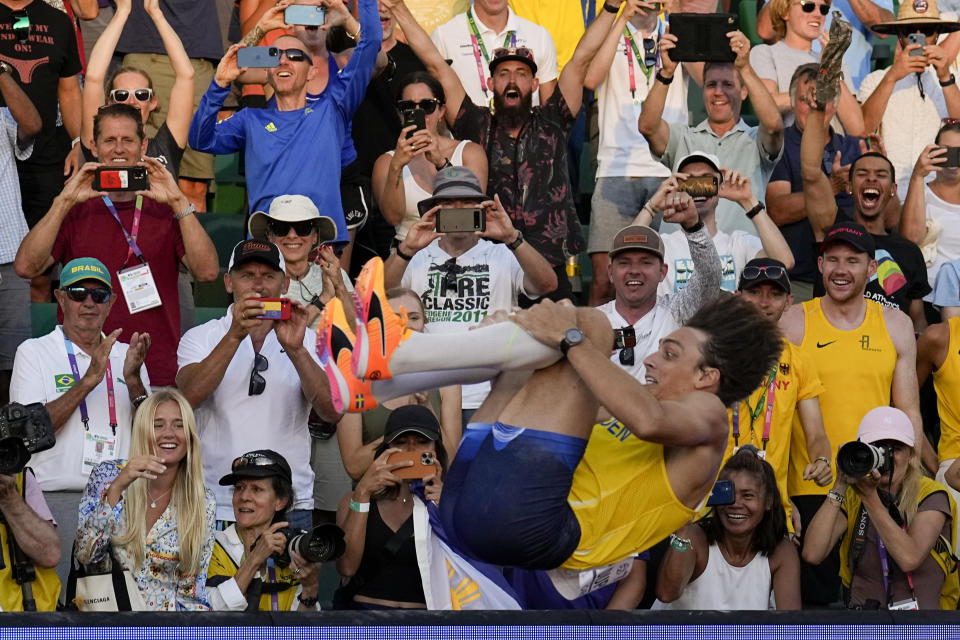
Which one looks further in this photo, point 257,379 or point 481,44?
point 481,44

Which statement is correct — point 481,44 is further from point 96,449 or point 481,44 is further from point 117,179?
point 96,449

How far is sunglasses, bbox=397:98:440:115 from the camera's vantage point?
331 inches

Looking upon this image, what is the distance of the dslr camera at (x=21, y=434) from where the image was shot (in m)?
6.05

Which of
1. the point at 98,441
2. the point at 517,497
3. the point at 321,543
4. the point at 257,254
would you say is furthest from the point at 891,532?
the point at 98,441

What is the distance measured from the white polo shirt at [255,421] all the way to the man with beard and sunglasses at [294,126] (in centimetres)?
108

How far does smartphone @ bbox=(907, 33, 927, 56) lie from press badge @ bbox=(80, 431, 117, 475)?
17.8 feet

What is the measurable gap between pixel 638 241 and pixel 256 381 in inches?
74.2

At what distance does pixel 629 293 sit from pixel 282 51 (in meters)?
2.28

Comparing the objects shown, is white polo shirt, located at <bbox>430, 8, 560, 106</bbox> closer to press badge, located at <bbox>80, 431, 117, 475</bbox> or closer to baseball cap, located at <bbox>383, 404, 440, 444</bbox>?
baseball cap, located at <bbox>383, 404, 440, 444</bbox>

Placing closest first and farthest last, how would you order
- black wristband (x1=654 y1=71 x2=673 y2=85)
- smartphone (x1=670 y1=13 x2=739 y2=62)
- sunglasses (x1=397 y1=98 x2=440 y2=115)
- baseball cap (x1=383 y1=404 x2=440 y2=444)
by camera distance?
baseball cap (x1=383 y1=404 x2=440 y2=444)
sunglasses (x1=397 y1=98 x2=440 y2=115)
black wristband (x1=654 y1=71 x2=673 y2=85)
smartphone (x1=670 y1=13 x2=739 y2=62)

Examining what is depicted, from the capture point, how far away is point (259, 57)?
27.0 feet

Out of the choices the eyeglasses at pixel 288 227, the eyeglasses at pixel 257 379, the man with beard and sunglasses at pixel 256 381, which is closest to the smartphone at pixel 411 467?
the man with beard and sunglasses at pixel 256 381

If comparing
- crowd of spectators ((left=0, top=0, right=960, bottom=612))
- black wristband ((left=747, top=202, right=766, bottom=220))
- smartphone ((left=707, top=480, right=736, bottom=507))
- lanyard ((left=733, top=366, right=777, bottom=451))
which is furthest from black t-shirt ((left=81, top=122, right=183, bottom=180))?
smartphone ((left=707, top=480, right=736, bottom=507))

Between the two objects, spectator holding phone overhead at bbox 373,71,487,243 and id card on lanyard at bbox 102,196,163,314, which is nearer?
id card on lanyard at bbox 102,196,163,314
